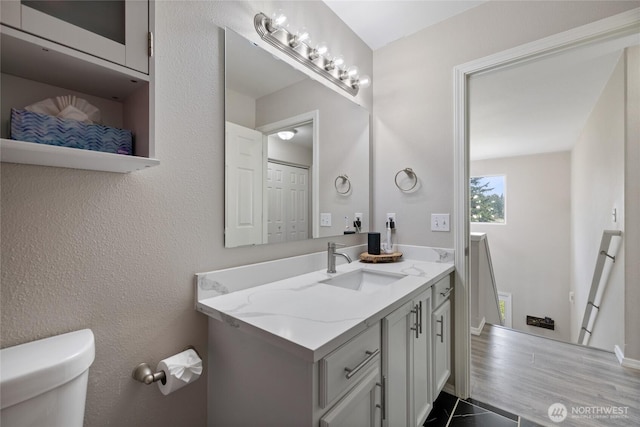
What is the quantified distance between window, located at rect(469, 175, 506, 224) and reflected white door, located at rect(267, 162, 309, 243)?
5766mm

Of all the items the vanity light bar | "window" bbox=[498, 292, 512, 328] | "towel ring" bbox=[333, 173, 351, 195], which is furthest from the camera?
"window" bbox=[498, 292, 512, 328]

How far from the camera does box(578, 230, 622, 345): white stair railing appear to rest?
94.3 inches

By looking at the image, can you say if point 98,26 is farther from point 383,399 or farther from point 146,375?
point 383,399

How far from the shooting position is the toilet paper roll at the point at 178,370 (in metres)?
0.91

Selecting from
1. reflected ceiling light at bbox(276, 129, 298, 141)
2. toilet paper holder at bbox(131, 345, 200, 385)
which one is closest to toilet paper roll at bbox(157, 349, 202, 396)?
toilet paper holder at bbox(131, 345, 200, 385)

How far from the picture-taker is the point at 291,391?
0.79 metres

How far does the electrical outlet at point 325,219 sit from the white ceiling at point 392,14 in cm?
132

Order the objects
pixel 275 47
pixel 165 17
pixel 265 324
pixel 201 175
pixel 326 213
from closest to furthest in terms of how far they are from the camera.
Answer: pixel 265 324 < pixel 165 17 < pixel 201 175 < pixel 275 47 < pixel 326 213

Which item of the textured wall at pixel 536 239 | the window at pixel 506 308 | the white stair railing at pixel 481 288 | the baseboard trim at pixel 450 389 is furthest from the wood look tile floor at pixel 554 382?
the window at pixel 506 308

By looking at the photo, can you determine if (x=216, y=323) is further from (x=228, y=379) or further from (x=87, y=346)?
(x=87, y=346)

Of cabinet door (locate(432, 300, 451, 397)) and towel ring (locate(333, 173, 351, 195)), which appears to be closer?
cabinet door (locate(432, 300, 451, 397))

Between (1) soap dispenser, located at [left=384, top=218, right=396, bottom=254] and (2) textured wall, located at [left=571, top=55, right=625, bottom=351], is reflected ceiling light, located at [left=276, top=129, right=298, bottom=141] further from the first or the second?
(2) textured wall, located at [left=571, top=55, right=625, bottom=351]

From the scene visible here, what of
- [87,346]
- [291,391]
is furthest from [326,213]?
[87,346]

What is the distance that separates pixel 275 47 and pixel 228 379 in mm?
→ 1514
